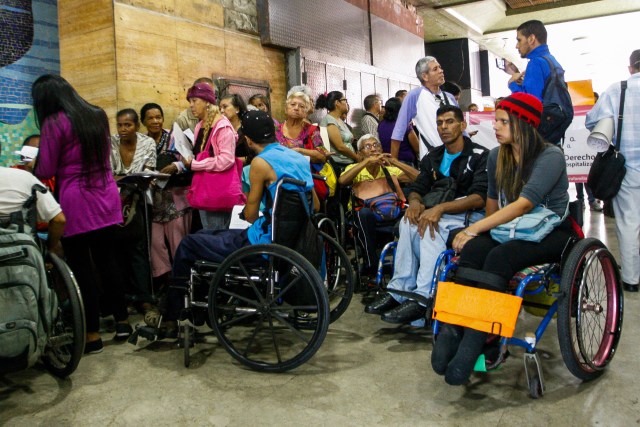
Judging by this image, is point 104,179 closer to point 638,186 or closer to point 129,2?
point 129,2

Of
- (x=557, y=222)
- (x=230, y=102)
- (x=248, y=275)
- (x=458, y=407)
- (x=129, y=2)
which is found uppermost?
(x=129, y=2)

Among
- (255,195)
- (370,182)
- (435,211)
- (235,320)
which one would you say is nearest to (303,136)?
(370,182)

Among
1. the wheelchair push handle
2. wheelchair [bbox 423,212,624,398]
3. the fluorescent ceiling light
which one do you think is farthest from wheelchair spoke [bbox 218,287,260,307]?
the fluorescent ceiling light

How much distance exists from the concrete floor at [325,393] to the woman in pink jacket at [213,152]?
1.07m

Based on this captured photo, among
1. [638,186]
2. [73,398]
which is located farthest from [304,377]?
[638,186]

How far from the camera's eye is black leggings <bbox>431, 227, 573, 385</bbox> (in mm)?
2182

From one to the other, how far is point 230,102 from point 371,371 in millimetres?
2754

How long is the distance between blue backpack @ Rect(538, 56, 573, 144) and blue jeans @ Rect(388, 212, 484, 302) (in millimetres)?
742

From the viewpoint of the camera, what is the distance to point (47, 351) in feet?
9.19

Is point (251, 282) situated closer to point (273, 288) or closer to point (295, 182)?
point (273, 288)

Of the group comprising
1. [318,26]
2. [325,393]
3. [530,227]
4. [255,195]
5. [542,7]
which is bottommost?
[325,393]

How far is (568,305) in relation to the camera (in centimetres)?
222

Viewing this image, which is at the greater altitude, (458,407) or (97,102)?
(97,102)

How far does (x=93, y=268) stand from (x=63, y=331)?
418 millimetres
